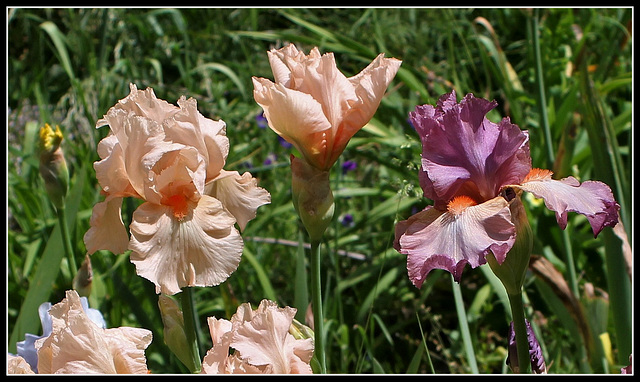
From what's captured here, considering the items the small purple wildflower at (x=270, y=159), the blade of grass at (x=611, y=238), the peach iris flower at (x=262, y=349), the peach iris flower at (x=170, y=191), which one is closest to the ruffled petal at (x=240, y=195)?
the peach iris flower at (x=170, y=191)

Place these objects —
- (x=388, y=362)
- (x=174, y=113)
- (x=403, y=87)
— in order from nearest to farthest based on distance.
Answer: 1. (x=174, y=113)
2. (x=388, y=362)
3. (x=403, y=87)

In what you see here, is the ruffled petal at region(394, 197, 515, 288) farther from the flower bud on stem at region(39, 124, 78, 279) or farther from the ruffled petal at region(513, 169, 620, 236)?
the flower bud on stem at region(39, 124, 78, 279)

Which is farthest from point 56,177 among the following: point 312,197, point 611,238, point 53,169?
point 611,238

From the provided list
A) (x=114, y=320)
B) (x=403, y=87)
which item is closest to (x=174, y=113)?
(x=114, y=320)

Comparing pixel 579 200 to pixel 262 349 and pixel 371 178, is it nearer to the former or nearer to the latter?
pixel 262 349

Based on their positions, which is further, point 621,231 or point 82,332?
point 621,231

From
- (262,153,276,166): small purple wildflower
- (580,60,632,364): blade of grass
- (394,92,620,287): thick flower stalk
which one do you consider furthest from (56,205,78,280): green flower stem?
(262,153,276,166): small purple wildflower

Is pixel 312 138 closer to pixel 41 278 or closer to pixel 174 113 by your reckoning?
pixel 174 113

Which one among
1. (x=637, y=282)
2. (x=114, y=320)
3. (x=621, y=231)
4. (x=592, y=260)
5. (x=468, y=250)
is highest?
(x=468, y=250)

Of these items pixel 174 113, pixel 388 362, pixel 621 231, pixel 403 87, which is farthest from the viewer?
pixel 403 87
